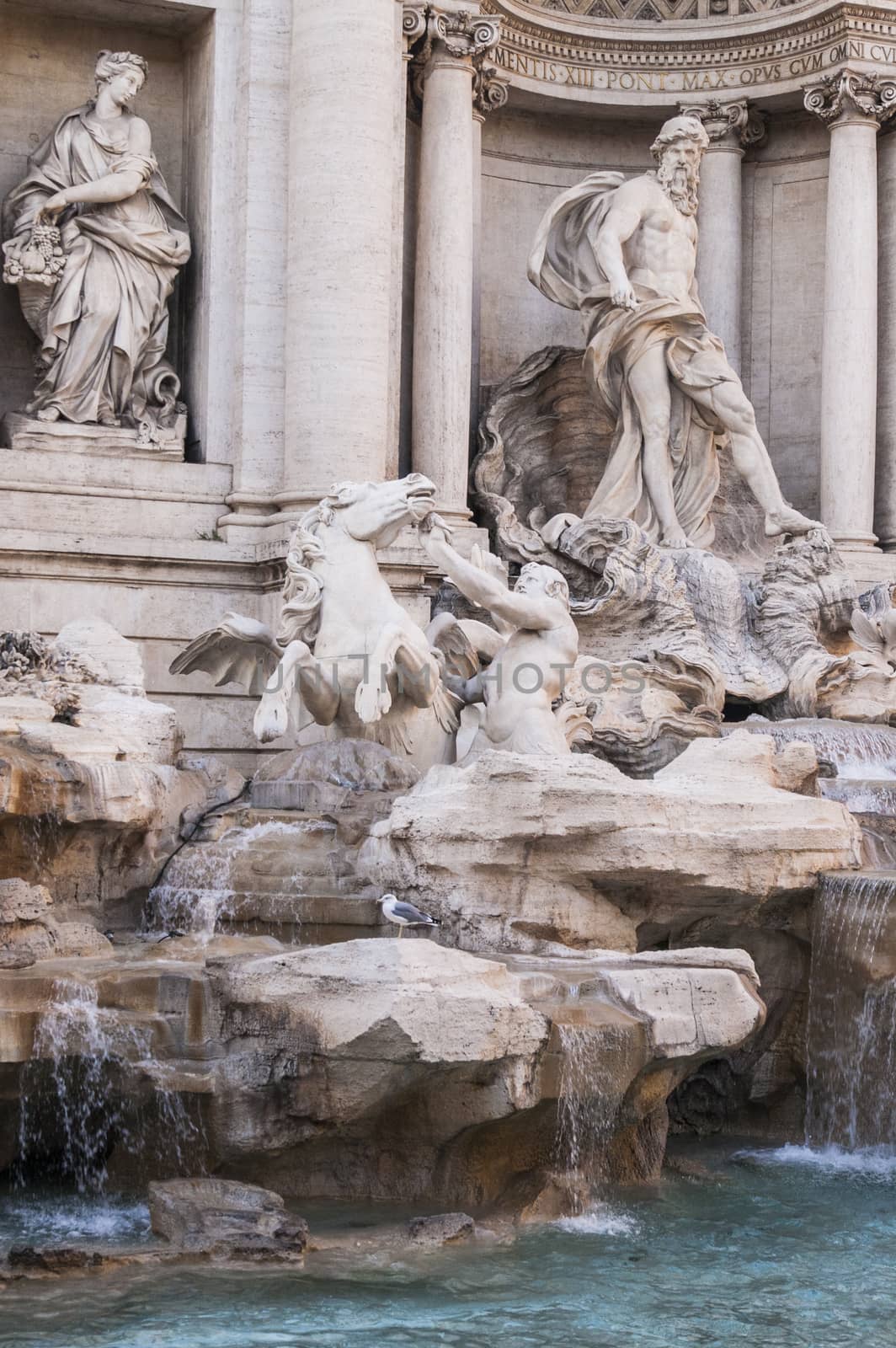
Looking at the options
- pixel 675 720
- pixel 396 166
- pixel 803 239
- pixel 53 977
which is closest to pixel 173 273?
pixel 396 166

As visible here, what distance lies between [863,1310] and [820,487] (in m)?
9.77

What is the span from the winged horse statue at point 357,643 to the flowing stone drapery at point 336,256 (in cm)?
188

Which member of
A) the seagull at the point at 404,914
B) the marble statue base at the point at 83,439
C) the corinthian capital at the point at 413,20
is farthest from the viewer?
the corinthian capital at the point at 413,20

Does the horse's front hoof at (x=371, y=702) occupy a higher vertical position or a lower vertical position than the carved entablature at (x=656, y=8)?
lower

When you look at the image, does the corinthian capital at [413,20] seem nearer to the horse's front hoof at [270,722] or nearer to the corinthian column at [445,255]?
the corinthian column at [445,255]

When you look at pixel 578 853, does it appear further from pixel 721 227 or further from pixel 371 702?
pixel 721 227

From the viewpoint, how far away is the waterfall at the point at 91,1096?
796 centimetres

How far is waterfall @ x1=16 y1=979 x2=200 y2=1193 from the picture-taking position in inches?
314

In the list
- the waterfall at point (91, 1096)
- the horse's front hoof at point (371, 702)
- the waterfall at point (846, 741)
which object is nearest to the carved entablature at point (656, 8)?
the waterfall at point (846, 741)

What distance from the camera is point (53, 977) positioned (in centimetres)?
814

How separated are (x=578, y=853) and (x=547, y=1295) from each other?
8.23ft

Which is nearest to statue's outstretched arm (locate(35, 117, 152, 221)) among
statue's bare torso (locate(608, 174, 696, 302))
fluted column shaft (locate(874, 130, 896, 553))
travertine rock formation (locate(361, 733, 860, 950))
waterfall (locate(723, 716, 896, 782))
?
statue's bare torso (locate(608, 174, 696, 302))

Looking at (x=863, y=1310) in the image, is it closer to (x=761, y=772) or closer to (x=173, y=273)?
(x=761, y=772)

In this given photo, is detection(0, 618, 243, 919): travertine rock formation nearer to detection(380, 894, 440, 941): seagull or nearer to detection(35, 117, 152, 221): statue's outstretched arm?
detection(380, 894, 440, 941): seagull
